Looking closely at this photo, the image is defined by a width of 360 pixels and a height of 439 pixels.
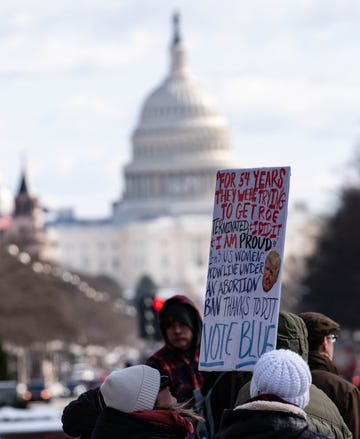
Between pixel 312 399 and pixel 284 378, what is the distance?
110 centimetres

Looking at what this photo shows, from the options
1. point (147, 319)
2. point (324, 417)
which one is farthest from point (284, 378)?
point (147, 319)

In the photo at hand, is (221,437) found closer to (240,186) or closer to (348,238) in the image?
(240,186)

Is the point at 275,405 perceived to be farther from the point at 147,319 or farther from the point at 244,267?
the point at 147,319

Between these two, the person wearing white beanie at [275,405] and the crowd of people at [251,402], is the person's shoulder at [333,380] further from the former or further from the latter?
the person wearing white beanie at [275,405]

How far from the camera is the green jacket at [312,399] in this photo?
10570 millimetres

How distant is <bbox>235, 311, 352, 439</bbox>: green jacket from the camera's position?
10570mm

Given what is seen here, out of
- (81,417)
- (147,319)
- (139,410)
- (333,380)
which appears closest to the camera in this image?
(139,410)

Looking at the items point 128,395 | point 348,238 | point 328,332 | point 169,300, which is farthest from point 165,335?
point 348,238

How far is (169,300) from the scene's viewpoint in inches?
559

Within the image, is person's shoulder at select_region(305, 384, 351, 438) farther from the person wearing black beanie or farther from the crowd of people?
the person wearing black beanie

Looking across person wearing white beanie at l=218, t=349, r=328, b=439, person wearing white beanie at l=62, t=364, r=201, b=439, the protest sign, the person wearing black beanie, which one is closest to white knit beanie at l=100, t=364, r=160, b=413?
person wearing white beanie at l=62, t=364, r=201, b=439

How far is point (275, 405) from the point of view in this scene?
9570mm

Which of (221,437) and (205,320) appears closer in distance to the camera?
(221,437)

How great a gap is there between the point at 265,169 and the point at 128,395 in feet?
6.92
